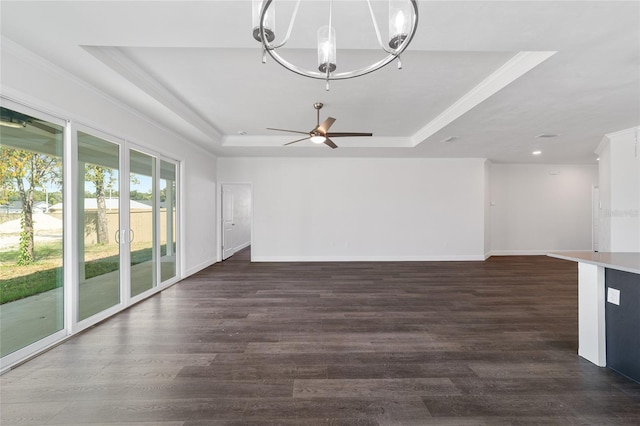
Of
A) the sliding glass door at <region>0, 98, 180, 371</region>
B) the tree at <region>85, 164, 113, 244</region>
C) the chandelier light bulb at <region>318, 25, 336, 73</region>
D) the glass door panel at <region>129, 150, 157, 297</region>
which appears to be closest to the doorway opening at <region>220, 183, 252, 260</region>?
the glass door panel at <region>129, 150, 157, 297</region>

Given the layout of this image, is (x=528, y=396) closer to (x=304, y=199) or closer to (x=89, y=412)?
(x=89, y=412)

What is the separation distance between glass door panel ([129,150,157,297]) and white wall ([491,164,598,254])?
832 centimetres

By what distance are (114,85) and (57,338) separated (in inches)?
106

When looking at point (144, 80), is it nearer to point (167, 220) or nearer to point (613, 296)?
point (167, 220)

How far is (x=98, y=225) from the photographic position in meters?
3.06

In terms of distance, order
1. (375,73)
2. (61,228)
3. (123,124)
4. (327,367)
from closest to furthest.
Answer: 1. (327,367)
2. (61,228)
3. (375,73)
4. (123,124)

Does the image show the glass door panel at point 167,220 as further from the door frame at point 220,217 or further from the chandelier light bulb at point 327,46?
the chandelier light bulb at point 327,46

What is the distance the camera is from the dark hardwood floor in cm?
168

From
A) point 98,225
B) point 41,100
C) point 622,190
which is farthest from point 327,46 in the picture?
point 622,190

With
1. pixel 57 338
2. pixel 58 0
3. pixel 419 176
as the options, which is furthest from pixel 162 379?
pixel 419 176

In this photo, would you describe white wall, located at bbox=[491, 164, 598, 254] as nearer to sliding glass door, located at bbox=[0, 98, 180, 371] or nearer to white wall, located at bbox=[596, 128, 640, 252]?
white wall, located at bbox=[596, 128, 640, 252]

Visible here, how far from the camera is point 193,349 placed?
7.95ft

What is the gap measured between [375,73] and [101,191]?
3550mm

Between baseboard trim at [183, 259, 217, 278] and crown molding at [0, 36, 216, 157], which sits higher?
crown molding at [0, 36, 216, 157]
